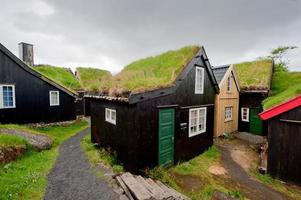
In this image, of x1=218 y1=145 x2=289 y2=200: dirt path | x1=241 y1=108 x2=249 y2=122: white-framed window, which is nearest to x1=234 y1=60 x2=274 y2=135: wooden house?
x1=241 y1=108 x2=249 y2=122: white-framed window

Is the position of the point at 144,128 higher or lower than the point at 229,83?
lower

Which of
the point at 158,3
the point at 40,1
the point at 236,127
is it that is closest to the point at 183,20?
the point at 158,3

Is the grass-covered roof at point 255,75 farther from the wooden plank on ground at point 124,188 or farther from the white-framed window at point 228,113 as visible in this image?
the wooden plank on ground at point 124,188

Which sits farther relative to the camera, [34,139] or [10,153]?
[34,139]

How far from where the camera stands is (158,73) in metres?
8.65

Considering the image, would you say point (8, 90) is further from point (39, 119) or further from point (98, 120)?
point (98, 120)

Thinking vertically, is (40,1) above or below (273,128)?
above

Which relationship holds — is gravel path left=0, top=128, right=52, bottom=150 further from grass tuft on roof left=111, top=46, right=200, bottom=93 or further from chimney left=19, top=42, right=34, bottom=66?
chimney left=19, top=42, right=34, bottom=66

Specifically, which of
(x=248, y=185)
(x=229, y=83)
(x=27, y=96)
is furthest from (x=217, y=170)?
(x=27, y=96)

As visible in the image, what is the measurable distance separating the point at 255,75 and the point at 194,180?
13683 mm

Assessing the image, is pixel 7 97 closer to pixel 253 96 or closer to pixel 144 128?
pixel 144 128

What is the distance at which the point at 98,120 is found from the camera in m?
9.57

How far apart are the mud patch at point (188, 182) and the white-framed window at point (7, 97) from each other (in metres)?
12.5

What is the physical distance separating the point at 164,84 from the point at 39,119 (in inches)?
472
